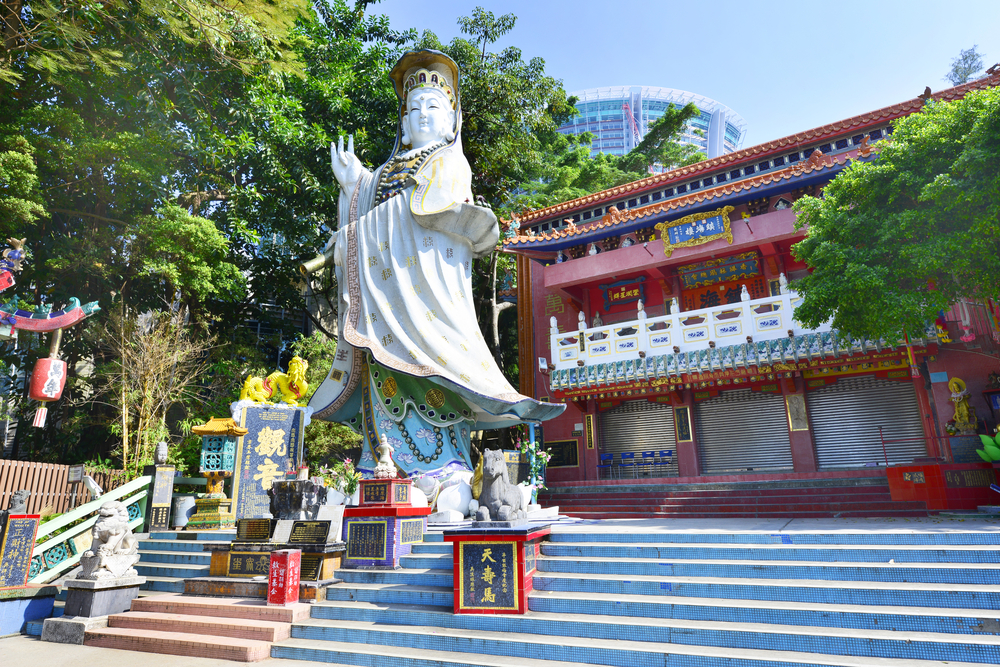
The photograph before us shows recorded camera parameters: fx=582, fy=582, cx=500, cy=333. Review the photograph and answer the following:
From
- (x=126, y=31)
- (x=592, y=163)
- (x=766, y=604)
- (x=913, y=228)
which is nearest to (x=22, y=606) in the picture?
(x=766, y=604)

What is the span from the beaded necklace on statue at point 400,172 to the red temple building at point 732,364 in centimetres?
467

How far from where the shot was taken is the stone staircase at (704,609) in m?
4.08

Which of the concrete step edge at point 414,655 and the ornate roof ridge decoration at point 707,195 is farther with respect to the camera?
the ornate roof ridge decoration at point 707,195

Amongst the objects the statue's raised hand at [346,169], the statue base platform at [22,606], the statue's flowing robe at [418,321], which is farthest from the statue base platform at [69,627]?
the statue's raised hand at [346,169]

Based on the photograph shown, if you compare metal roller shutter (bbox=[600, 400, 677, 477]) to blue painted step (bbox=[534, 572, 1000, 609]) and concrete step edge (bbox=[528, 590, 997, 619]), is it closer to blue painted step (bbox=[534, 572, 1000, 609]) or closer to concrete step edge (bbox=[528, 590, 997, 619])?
blue painted step (bbox=[534, 572, 1000, 609])

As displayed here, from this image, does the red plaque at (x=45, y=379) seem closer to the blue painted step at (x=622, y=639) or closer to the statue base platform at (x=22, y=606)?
the statue base platform at (x=22, y=606)

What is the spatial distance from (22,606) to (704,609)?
7692 mm

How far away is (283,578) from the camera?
6051mm

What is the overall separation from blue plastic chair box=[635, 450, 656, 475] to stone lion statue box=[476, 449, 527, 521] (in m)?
7.54

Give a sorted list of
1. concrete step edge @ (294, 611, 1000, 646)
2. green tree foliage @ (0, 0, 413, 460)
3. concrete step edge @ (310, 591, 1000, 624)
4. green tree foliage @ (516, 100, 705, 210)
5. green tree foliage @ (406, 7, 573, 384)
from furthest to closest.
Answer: green tree foliage @ (516, 100, 705, 210) < green tree foliage @ (406, 7, 573, 384) < green tree foliage @ (0, 0, 413, 460) < concrete step edge @ (310, 591, 1000, 624) < concrete step edge @ (294, 611, 1000, 646)

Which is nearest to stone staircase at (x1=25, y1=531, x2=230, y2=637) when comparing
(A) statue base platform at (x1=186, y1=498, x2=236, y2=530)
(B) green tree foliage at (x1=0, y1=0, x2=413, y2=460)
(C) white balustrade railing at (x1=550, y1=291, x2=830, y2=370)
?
(A) statue base platform at (x1=186, y1=498, x2=236, y2=530)

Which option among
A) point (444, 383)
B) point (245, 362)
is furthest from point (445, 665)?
point (245, 362)

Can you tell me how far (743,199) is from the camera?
13375 mm

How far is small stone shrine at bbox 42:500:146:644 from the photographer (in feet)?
21.0
